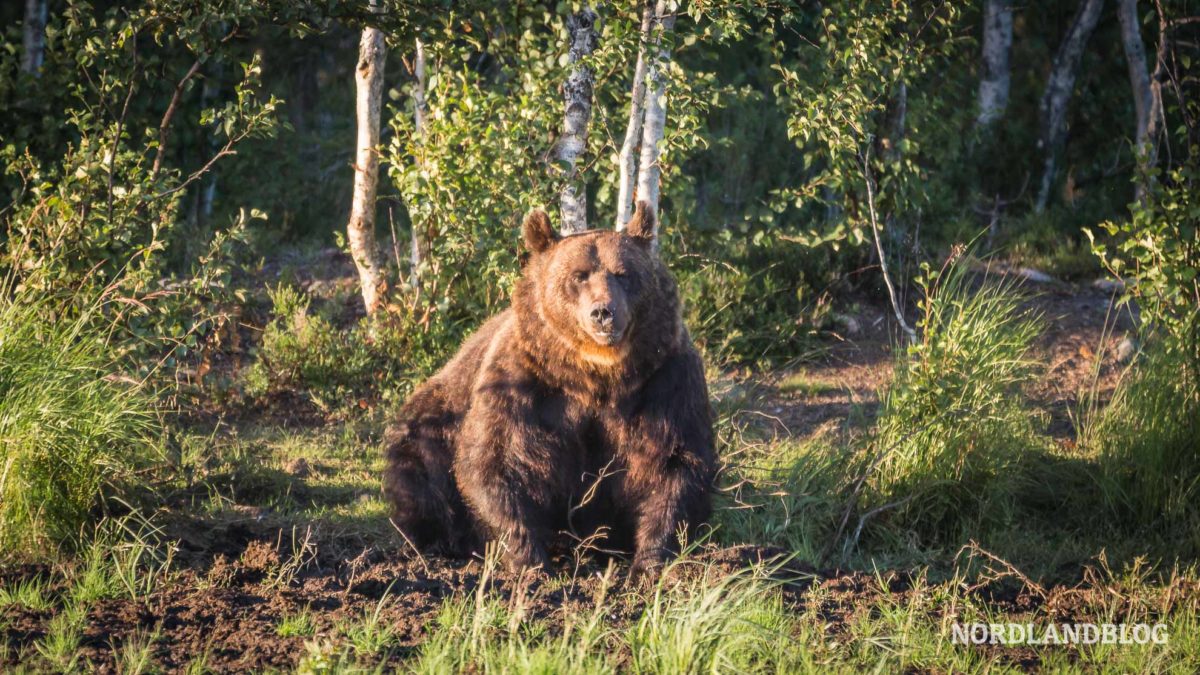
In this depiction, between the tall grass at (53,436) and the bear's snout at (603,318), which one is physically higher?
the bear's snout at (603,318)

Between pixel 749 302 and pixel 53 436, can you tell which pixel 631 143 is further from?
pixel 53 436

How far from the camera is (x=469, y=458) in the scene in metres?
6.00

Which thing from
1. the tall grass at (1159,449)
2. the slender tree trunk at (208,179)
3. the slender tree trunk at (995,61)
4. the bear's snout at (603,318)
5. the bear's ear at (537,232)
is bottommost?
the tall grass at (1159,449)

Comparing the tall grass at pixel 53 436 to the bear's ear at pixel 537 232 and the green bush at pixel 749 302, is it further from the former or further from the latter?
the green bush at pixel 749 302

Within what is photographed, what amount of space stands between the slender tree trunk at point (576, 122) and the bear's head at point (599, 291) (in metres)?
2.28

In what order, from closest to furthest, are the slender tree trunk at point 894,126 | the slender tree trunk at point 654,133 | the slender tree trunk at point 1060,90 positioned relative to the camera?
the slender tree trunk at point 654,133
the slender tree trunk at point 894,126
the slender tree trunk at point 1060,90

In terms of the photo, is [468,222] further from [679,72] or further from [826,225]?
[826,225]

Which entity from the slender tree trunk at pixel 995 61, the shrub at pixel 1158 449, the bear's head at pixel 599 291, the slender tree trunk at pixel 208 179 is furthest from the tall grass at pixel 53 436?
the slender tree trunk at pixel 995 61

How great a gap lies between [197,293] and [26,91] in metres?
3.75

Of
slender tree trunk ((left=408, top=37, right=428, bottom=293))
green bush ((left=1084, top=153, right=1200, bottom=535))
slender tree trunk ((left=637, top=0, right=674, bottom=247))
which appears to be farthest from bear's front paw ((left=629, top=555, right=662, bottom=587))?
slender tree trunk ((left=408, top=37, right=428, bottom=293))

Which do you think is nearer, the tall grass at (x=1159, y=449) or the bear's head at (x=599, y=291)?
the bear's head at (x=599, y=291)

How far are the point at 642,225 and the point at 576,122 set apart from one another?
2394mm

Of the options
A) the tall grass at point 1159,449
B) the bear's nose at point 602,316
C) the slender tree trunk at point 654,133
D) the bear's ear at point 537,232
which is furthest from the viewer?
the slender tree trunk at point 654,133

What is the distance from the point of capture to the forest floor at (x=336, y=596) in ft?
14.6
